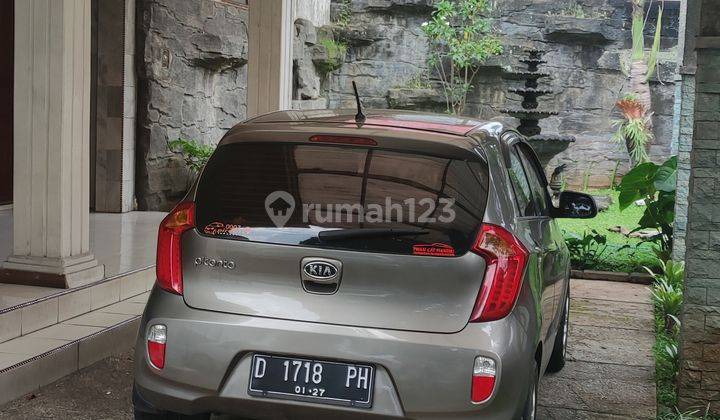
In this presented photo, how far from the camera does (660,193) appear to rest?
9.46m

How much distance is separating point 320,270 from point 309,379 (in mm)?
381

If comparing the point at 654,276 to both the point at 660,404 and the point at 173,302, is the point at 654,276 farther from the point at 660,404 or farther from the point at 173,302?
the point at 173,302

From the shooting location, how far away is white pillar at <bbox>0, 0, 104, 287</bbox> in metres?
6.05

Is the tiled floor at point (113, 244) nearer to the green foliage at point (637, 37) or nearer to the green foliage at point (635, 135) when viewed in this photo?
the green foliage at point (635, 135)

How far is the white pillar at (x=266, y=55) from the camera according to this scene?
9.30m

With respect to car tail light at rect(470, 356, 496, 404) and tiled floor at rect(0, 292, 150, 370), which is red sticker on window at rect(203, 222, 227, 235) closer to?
car tail light at rect(470, 356, 496, 404)

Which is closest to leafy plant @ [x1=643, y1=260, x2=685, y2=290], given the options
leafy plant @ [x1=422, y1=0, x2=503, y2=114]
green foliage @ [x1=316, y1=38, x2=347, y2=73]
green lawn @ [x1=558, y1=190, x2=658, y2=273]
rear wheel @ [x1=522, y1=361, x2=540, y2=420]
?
green lawn @ [x1=558, y1=190, x2=658, y2=273]

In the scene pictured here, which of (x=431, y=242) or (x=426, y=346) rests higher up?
(x=431, y=242)

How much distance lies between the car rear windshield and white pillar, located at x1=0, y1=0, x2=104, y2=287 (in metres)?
2.90

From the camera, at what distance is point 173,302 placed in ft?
11.3

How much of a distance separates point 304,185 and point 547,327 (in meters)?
1.42

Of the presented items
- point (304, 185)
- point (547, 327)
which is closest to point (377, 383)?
point (304, 185)

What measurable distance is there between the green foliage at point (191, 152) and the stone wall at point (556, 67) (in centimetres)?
747

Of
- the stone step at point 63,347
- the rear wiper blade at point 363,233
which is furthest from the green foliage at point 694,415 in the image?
the stone step at point 63,347
